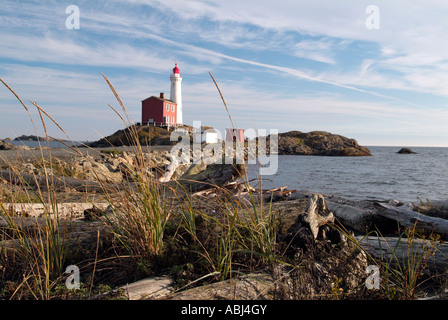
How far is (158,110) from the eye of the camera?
48906 millimetres

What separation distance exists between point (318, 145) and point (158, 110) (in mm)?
35482

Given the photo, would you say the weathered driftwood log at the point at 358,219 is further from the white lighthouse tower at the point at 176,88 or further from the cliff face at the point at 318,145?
the cliff face at the point at 318,145

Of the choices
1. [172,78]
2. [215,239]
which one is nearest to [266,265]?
[215,239]

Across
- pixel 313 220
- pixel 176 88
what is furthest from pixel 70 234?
pixel 176 88

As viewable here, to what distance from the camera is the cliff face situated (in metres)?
62.2

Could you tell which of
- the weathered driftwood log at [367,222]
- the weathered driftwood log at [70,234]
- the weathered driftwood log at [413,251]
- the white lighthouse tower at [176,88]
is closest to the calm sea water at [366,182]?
the weathered driftwood log at [413,251]

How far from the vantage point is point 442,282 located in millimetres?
3074

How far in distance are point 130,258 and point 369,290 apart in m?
2.17

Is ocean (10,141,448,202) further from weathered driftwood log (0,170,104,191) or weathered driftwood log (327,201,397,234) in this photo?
weathered driftwood log (327,201,397,234)

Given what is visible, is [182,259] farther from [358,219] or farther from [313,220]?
[358,219]

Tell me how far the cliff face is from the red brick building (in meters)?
25.2
